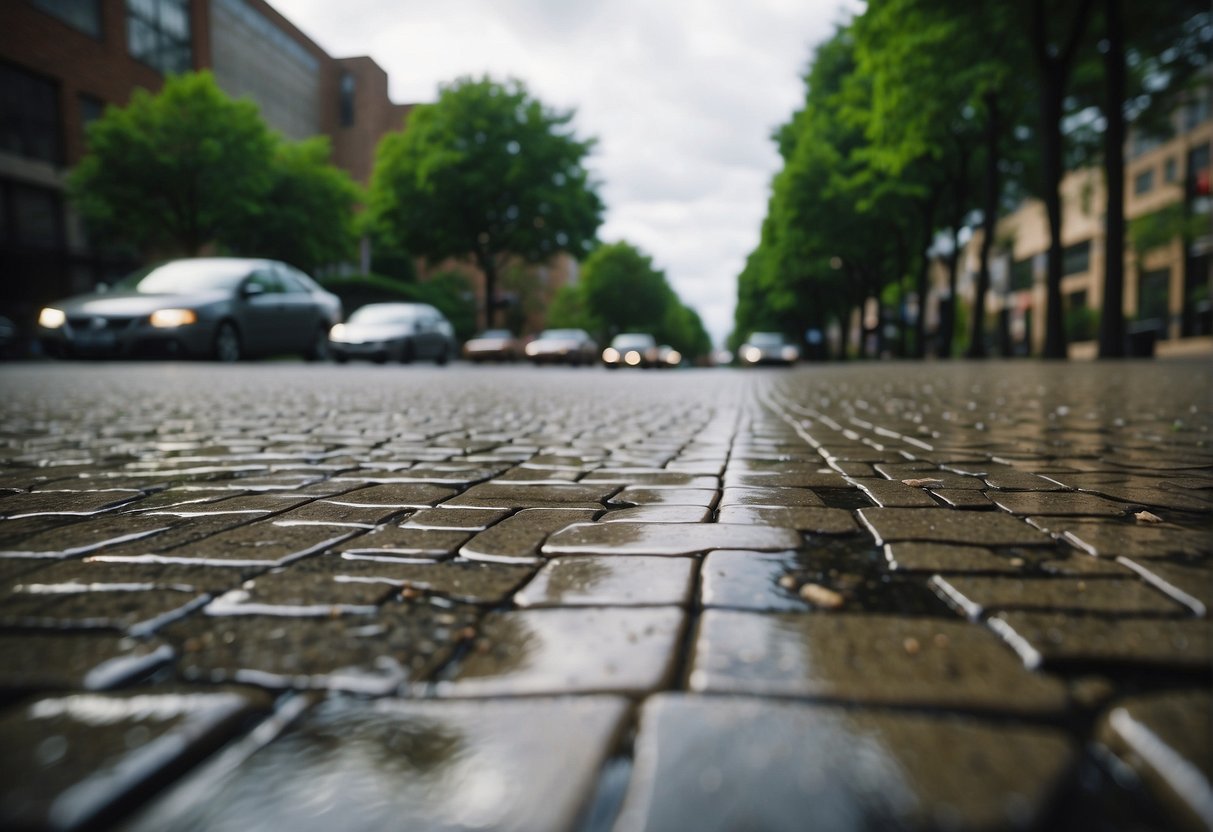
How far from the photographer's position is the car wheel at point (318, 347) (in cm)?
1590

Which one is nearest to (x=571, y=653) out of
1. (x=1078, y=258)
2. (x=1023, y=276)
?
(x=1023, y=276)

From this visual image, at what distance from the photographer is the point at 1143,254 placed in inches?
1205

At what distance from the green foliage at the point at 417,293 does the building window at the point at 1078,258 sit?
130 ft

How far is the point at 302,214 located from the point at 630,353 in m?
13.4

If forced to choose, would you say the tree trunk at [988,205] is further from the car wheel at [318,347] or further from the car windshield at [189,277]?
the car windshield at [189,277]

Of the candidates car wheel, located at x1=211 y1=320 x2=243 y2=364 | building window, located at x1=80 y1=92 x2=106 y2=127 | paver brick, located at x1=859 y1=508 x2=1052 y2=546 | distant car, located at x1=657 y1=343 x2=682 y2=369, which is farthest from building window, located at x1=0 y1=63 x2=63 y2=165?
paver brick, located at x1=859 y1=508 x2=1052 y2=546

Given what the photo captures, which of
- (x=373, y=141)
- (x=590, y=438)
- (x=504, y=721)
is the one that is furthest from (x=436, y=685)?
(x=373, y=141)

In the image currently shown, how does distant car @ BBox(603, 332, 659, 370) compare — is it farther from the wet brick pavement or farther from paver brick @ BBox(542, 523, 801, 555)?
paver brick @ BBox(542, 523, 801, 555)

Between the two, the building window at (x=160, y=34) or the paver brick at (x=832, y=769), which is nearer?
the paver brick at (x=832, y=769)

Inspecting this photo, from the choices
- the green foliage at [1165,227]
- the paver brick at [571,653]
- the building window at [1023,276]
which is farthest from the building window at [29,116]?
the building window at [1023,276]

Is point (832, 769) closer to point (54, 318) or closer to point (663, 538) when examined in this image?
point (663, 538)

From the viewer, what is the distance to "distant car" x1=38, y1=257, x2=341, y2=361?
12.8 m

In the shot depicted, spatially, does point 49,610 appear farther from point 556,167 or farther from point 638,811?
point 556,167

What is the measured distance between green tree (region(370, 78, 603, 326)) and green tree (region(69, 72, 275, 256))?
8.04m
